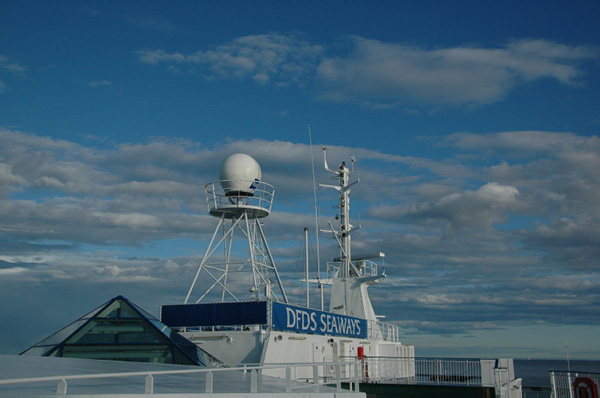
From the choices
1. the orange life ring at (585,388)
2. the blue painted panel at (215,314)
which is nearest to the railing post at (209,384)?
the blue painted panel at (215,314)

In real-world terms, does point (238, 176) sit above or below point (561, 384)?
above

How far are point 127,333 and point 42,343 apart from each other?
2933 mm

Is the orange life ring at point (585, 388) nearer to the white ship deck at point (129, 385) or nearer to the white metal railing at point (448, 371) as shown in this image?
the white metal railing at point (448, 371)

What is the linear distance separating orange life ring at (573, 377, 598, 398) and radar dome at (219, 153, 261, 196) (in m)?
18.8

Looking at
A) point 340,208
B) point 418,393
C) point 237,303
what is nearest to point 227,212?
point 237,303

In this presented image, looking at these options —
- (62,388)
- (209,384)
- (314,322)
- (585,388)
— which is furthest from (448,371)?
(62,388)

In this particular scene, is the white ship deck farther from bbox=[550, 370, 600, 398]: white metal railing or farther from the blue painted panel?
bbox=[550, 370, 600, 398]: white metal railing

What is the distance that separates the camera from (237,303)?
26812 millimetres

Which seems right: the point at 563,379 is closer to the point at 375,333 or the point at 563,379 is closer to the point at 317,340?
the point at 317,340

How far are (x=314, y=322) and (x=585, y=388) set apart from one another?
12.9 metres

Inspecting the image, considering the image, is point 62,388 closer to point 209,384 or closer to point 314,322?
point 209,384

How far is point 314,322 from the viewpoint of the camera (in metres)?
30.2

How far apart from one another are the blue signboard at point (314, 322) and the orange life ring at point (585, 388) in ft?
39.7

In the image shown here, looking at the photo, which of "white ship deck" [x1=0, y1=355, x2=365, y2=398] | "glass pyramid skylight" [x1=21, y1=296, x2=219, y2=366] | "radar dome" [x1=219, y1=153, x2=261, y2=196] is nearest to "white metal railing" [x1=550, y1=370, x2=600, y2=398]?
"glass pyramid skylight" [x1=21, y1=296, x2=219, y2=366]
